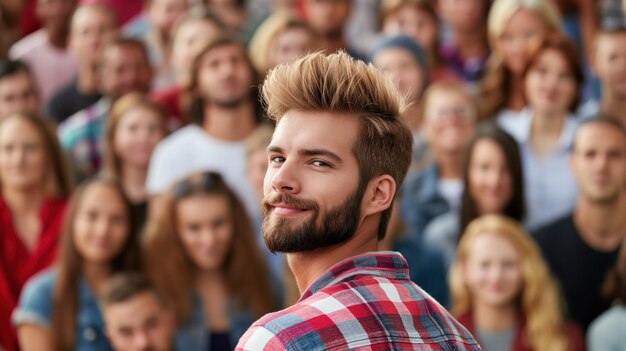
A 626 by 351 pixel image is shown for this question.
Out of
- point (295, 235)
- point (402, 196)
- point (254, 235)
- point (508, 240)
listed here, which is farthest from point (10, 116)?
point (295, 235)

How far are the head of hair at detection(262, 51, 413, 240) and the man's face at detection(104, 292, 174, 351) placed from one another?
342 cm

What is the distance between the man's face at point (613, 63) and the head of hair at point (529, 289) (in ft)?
5.29

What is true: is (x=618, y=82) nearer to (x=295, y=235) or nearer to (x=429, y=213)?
(x=429, y=213)

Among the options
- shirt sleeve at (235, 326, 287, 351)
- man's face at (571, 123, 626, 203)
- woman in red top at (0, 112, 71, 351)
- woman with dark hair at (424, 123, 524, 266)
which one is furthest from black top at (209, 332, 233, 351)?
shirt sleeve at (235, 326, 287, 351)

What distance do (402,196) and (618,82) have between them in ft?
5.06

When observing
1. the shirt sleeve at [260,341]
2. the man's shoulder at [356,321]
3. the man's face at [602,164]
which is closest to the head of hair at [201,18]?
the man's face at [602,164]

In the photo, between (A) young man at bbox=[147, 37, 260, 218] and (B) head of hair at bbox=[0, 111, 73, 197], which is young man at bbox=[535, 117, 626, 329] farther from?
(B) head of hair at bbox=[0, 111, 73, 197]

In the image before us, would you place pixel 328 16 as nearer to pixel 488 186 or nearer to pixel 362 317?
pixel 488 186

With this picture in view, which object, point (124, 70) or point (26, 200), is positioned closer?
point (26, 200)

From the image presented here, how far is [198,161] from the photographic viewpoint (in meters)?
7.61

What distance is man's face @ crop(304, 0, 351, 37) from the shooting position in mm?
9148

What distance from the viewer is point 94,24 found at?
9234 millimetres

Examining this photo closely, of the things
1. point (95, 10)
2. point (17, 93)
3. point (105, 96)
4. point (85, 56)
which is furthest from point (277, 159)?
point (95, 10)

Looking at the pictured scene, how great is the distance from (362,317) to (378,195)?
32 centimetres
